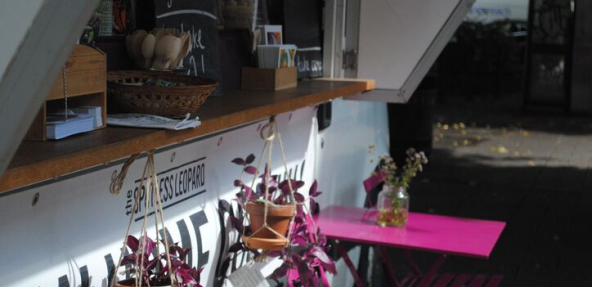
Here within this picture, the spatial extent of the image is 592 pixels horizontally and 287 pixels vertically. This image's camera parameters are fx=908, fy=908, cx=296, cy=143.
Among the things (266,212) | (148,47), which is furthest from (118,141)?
(266,212)

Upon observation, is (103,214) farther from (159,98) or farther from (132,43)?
(132,43)

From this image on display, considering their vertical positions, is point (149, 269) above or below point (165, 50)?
below

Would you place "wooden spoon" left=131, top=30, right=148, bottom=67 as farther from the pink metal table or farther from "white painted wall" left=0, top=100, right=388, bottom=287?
the pink metal table

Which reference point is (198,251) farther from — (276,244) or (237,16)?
(237,16)

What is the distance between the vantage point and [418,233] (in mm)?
4367

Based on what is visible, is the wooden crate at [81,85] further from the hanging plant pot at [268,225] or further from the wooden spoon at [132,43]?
the hanging plant pot at [268,225]

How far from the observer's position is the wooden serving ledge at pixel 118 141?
1.67 meters

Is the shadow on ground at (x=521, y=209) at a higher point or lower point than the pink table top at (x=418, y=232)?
lower

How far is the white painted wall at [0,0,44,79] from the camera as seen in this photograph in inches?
46.1

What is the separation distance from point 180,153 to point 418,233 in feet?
5.88

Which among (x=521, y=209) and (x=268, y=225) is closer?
(x=268, y=225)

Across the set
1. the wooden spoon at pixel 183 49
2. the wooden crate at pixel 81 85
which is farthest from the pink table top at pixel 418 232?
the wooden crate at pixel 81 85

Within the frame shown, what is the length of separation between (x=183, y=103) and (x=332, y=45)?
2220mm

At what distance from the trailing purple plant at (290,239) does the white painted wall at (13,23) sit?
6.91 feet
